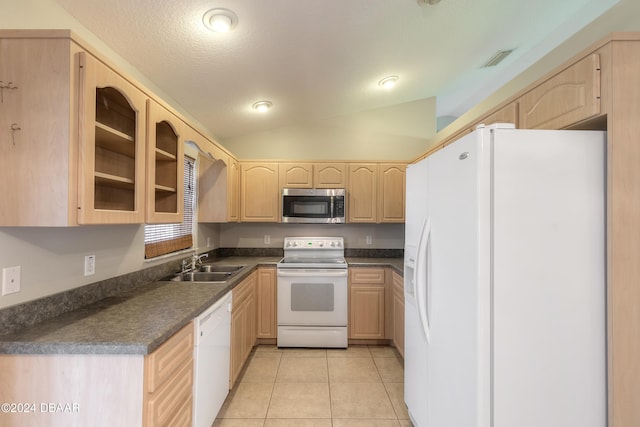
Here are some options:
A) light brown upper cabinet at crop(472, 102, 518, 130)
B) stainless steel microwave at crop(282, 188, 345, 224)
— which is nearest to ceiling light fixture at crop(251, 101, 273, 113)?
stainless steel microwave at crop(282, 188, 345, 224)

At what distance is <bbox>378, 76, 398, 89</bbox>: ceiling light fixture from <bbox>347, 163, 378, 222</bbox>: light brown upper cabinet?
0.92 m

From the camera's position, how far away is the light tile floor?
1.88 metres

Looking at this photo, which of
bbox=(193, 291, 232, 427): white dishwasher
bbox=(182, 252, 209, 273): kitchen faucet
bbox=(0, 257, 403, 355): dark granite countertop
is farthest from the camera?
bbox=(182, 252, 209, 273): kitchen faucet

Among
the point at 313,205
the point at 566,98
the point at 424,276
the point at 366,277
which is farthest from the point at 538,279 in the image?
the point at 313,205

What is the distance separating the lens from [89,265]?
148cm

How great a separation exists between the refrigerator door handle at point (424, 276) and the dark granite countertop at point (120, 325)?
4.07 ft

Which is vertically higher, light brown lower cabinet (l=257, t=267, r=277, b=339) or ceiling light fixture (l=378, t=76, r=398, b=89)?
ceiling light fixture (l=378, t=76, r=398, b=89)

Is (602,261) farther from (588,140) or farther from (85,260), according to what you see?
(85,260)

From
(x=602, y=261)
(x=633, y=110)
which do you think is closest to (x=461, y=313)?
(x=602, y=261)

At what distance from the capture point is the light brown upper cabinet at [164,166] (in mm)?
1454

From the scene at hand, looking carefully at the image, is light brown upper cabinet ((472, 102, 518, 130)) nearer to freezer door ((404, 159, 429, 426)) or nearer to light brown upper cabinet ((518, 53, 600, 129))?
light brown upper cabinet ((518, 53, 600, 129))

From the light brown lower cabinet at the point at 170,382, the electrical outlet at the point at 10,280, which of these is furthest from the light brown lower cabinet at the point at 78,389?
the electrical outlet at the point at 10,280

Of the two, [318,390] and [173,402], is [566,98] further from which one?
[318,390]

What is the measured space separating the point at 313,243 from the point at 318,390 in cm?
159
